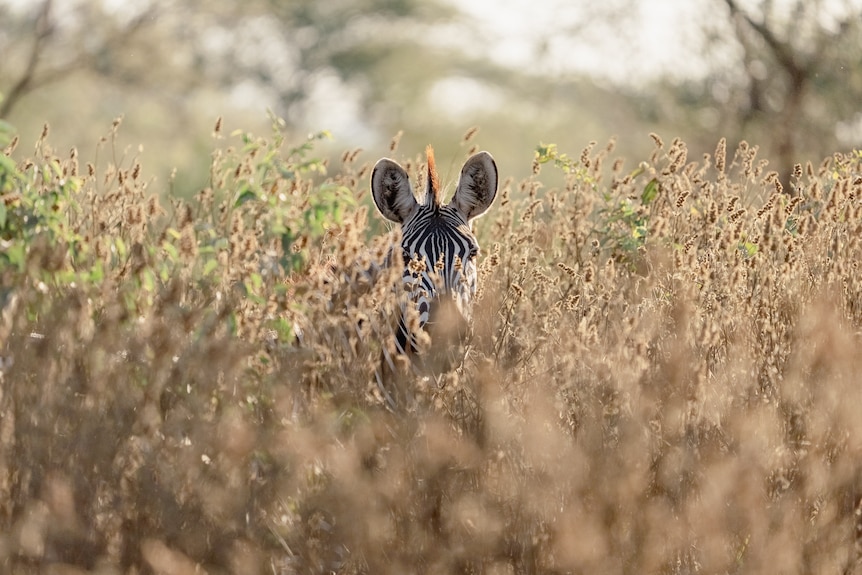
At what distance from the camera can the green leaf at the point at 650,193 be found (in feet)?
23.0

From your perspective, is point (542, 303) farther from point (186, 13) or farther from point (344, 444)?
point (186, 13)

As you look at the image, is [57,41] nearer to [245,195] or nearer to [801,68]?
[801,68]

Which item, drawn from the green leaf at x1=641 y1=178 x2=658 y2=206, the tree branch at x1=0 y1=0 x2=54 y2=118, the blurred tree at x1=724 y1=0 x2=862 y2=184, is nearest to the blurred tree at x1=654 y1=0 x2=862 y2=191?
the blurred tree at x1=724 y1=0 x2=862 y2=184

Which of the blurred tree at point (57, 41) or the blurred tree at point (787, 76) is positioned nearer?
the blurred tree at point (787, 76)

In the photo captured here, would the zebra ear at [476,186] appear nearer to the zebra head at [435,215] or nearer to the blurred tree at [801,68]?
the zebra head at [435,215]

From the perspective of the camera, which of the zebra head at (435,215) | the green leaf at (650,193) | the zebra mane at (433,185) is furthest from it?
the green leaf at (650,193)

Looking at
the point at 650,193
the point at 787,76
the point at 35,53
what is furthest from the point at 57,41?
the point at 650,193

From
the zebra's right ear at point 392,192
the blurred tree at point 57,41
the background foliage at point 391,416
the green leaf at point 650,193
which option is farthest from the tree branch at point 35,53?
the background foliage at point 391,416

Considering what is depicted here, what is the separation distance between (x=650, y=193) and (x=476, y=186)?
Result: 1.69 metres

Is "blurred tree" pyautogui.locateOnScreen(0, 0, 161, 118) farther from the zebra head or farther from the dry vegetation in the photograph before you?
the dry vegetation

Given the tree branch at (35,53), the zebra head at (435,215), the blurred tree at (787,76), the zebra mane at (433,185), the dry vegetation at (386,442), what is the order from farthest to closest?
1. the tree branch at (35,53)
2. the blurred tree at (787,76)
3. the zebra mane at (433,185)
4. the zebra head at (435,215)
5. the dry vegetation at (386,442)

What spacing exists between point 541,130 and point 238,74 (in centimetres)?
942

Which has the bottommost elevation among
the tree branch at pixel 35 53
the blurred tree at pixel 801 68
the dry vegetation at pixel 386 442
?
the dry vegetation at pixel 386 442

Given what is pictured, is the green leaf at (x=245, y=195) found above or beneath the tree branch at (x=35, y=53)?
beneath
